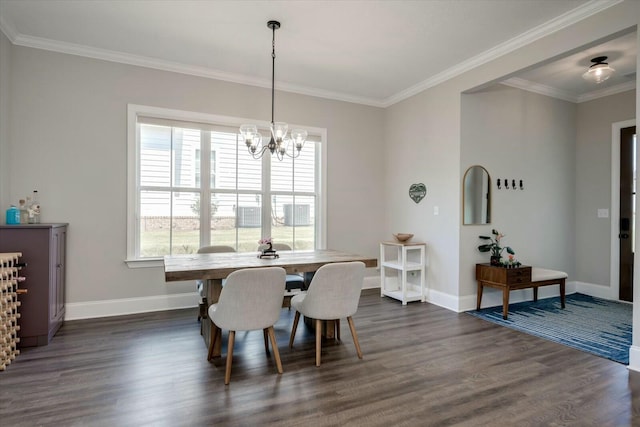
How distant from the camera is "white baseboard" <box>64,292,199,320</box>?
3.70m

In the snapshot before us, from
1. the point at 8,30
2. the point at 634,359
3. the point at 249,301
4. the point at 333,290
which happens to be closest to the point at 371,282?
the point at 333,290

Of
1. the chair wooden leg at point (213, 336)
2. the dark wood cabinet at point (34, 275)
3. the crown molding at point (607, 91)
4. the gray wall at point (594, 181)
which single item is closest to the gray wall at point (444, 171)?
the gray wall at point (594, 181)

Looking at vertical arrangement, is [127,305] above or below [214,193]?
below

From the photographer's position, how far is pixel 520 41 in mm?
3379

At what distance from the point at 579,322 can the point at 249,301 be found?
12.0 ft

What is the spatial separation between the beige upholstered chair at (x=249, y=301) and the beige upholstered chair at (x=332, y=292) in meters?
0.27

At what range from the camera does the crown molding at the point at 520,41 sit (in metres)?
2.80

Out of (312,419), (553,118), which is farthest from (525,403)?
(553,118)

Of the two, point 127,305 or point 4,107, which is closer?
point 4,107

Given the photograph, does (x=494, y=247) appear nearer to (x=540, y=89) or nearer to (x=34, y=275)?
(x=540, y=89)

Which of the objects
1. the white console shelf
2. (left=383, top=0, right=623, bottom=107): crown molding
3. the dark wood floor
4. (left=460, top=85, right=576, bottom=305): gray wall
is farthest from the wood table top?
(left=383, top=0, right=623, bottom=107): crown molding

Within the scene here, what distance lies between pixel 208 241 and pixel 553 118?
518 cm

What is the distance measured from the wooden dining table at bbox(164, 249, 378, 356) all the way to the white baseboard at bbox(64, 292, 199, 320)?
101 cm

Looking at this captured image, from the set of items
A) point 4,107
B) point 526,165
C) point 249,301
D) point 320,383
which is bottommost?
point 320,383
